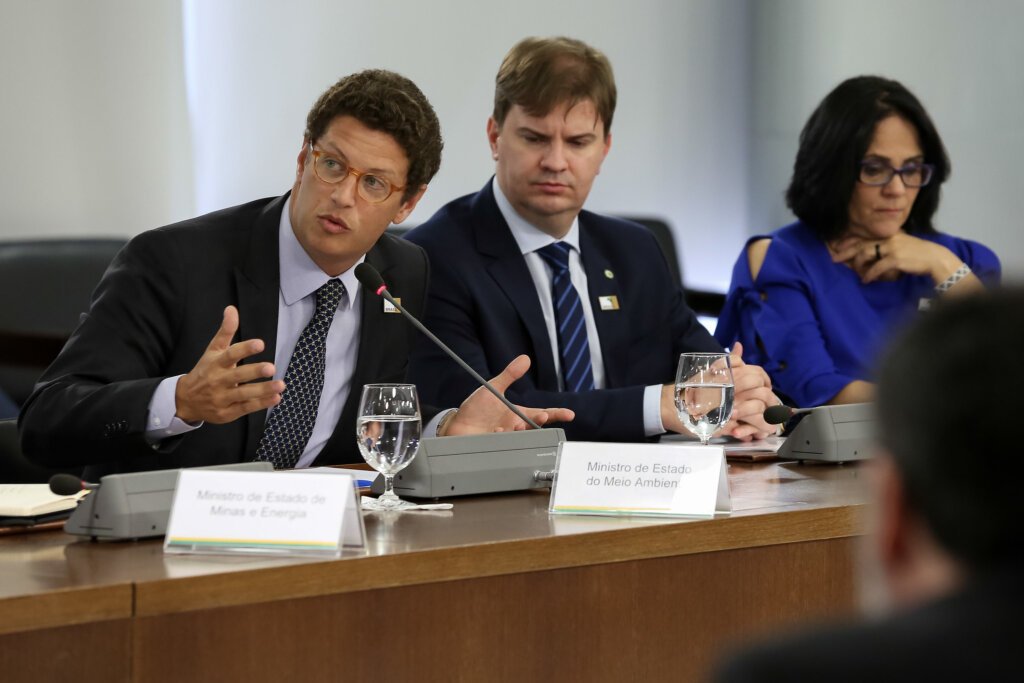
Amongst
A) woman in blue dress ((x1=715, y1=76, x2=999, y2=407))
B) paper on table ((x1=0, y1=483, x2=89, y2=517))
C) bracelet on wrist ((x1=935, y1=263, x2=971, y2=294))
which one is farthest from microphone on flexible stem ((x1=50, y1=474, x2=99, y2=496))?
bracelet on wrist ((x1=935, y1=263, x2=971, y2=294))

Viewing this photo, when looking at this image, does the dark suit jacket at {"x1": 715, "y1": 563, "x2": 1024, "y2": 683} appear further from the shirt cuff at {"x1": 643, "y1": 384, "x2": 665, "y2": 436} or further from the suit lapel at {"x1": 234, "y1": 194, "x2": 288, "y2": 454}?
the shirt cuff at {"x1": 643, "y1": 384, "x2": 665, "y2": 436}

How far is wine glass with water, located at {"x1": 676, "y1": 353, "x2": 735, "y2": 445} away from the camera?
1966 mm

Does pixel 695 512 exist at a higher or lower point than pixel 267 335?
lower

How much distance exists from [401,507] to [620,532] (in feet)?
1.03

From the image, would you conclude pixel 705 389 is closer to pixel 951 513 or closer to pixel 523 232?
pixel 523 232

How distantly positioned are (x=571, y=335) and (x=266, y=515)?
1.45 meters

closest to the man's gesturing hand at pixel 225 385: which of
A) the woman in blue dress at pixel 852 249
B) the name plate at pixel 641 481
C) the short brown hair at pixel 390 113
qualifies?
the name plate at pixel 641 481

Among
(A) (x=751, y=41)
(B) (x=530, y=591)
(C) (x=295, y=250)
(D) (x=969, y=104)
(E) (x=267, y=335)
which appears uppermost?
(A) (x=751, y=41)

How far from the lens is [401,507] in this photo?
1686mm

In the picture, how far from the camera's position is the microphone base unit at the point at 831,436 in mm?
2098

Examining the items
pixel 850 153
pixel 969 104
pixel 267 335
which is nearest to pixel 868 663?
pixel 267 335

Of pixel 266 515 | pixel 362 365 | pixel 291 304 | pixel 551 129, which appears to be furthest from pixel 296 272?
pixel 266 515

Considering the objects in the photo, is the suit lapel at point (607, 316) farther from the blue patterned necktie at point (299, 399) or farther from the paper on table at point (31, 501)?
the paper on table at point (31, 501)

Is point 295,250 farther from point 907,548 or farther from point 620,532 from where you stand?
point 907,548
